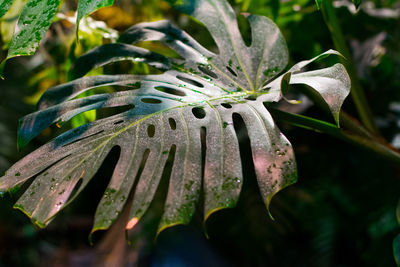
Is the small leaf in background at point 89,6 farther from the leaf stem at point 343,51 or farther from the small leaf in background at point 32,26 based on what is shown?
the leaf stem at point 343,51

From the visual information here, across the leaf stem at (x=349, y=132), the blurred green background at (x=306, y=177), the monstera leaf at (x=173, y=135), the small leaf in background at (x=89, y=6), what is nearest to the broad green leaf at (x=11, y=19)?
the blurred green background at (x=306, y=177)

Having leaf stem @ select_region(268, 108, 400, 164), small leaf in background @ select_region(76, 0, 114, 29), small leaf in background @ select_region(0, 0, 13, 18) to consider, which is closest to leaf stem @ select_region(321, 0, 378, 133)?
leaf stem @ select_region(268, 108, 400, 164)

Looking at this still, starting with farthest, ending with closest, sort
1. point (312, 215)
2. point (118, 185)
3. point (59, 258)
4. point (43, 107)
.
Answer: point (59, 258) < point (312, 215) < point (43, 107) < point (118, 185)

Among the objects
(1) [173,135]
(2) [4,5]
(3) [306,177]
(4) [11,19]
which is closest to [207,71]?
(1) [173,135]

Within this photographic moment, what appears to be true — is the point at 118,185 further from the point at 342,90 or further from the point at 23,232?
the point at 23,232

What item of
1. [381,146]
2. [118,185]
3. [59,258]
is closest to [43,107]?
[118,185]

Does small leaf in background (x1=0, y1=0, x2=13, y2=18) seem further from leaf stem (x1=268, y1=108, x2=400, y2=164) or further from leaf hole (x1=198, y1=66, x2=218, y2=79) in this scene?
leaf stem (x1=268, y1=108, x2=400, y2=164)

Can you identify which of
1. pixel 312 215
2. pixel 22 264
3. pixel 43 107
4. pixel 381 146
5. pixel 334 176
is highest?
pixel 43 107
